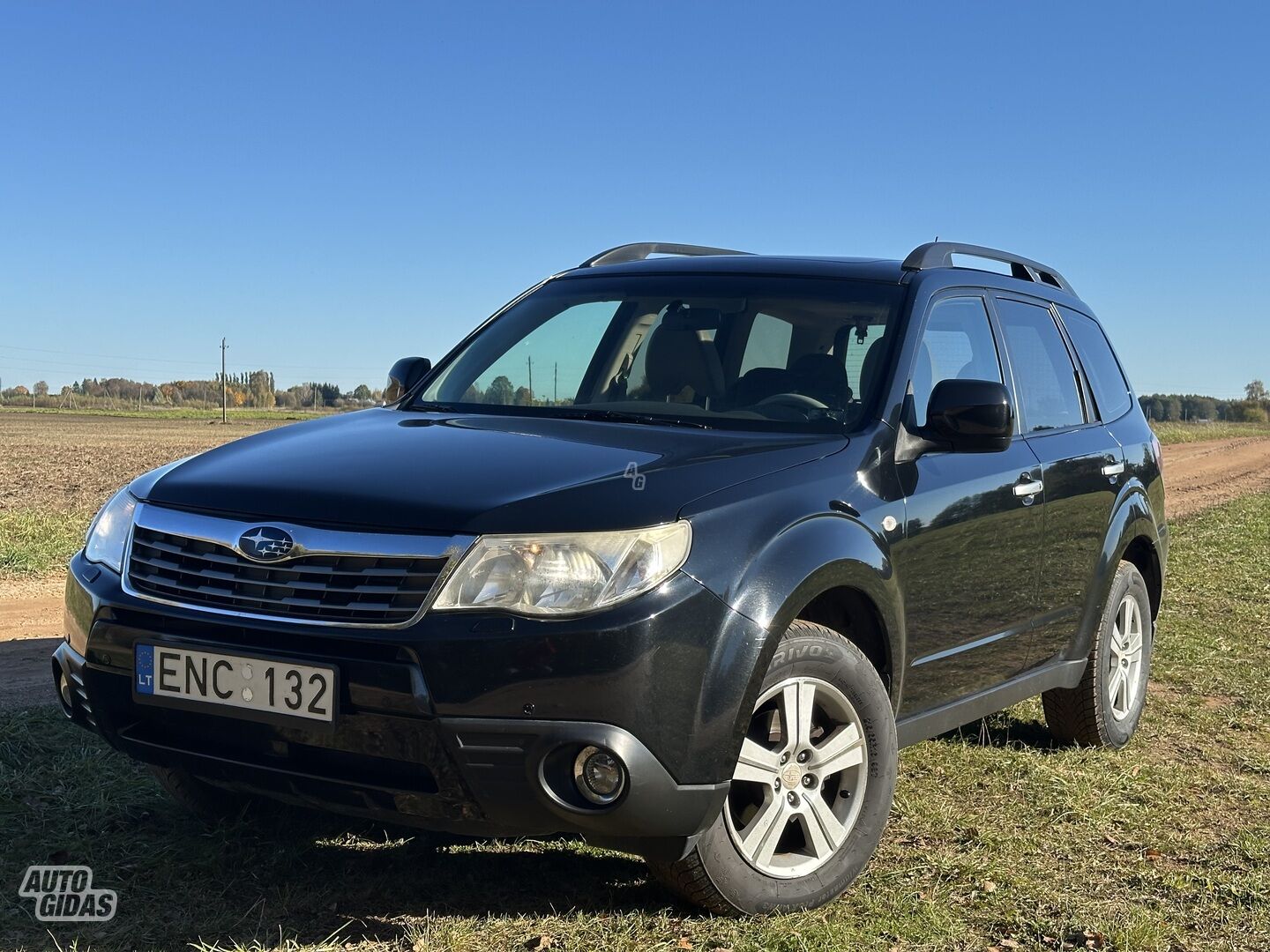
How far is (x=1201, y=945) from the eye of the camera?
3.65 metres

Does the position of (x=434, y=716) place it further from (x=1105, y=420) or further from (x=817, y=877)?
(x=1105, y=420)

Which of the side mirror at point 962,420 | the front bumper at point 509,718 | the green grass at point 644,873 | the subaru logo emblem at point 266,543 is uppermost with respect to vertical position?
the side mirror at point 962,420

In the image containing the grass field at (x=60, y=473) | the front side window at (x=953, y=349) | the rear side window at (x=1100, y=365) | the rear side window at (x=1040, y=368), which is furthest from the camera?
the grass field at (x=60, y=473)


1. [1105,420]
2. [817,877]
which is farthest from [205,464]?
[1105,420]

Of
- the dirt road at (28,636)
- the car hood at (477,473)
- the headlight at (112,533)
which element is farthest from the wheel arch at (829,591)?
the dirt road at (28,636)

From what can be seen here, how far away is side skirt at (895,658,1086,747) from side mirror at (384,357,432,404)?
220 cm

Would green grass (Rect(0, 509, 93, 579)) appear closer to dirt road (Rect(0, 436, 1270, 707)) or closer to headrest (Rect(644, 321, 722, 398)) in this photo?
dirt road (Rect(0, 436, 1270, 707))

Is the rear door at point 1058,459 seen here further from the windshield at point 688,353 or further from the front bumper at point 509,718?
the front bumper at point 509,718

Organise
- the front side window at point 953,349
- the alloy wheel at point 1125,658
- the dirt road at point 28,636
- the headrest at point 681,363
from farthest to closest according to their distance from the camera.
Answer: the dirt road at point 28,636 < the alloy wheel at point 1125,658 < the headrest at point 681,363 < the front side window at point 953,349

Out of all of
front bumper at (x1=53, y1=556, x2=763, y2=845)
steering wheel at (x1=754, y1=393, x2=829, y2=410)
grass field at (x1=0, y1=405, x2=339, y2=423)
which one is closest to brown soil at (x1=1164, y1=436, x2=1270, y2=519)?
steering wheel at (x1=754, y1=393, x2=829, y2=410)

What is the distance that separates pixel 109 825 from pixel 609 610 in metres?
2.12

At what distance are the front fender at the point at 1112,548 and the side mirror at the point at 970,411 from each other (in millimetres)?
1538

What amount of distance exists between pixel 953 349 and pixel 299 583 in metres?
2.50

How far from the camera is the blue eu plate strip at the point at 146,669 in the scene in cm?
340
